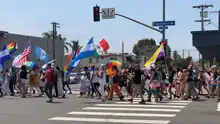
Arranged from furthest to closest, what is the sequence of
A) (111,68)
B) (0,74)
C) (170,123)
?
(0,74) < (111,68) < (170,123)

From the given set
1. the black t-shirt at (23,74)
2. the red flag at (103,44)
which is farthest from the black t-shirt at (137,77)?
the black t-shirt at (23,74)

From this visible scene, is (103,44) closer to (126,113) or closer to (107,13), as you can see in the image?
(126,113)

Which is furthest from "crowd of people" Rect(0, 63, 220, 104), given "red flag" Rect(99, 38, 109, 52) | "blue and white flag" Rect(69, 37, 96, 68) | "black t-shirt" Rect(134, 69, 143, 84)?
"red flag" Rect(99, 38, 109, 52)

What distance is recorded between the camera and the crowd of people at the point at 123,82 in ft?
56.3

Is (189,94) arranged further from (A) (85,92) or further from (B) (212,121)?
(B) (212,121)

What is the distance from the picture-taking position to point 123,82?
19281mm

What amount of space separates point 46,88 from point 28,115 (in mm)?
4584

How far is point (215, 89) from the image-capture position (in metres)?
19.4

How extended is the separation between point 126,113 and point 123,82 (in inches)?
232

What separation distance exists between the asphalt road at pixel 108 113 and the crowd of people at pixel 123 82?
4.10 ft

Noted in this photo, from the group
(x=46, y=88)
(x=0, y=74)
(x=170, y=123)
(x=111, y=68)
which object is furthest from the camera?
(x=0, y=74)

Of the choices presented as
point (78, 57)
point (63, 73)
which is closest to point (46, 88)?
point (78, 57)

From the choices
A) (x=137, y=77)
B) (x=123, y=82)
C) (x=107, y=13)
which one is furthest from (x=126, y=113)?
(x=107, y=13)

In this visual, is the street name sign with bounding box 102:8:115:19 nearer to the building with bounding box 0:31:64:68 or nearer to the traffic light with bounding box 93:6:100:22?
the traffic light with bounding box 93:6:100:22
